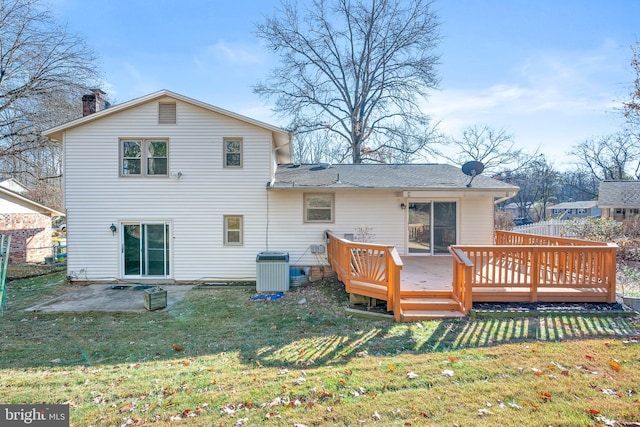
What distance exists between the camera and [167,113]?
9609 mm

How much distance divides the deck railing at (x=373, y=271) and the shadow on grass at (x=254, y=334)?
21.4 inches

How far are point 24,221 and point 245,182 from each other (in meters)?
12.9

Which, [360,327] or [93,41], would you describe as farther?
[93,41]

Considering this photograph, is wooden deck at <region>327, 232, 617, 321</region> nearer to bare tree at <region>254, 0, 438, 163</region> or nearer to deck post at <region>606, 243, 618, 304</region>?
deck post at <region>606, 243, 618, 304</region>

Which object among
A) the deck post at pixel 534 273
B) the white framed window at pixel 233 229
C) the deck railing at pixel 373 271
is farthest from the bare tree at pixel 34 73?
the deck post at pixel 534 273

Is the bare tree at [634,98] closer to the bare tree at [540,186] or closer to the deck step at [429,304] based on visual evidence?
the deck step at [429,304]

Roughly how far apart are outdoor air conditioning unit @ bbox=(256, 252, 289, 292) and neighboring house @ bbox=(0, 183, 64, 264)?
40.7 feet

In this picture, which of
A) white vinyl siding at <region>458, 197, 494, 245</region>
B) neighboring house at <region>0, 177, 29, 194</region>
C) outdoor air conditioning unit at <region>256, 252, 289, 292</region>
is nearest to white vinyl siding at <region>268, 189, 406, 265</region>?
outdoor air conditioning unit at <region>256, 252, 289, 292</region>

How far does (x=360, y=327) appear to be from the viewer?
5.65 metres

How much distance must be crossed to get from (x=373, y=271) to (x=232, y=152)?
6.07 m

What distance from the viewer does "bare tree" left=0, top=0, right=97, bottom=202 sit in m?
13.1

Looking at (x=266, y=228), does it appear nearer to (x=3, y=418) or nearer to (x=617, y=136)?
(x=3, y=418)

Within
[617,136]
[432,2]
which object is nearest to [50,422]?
[432,2]

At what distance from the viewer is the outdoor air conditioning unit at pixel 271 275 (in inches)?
347
